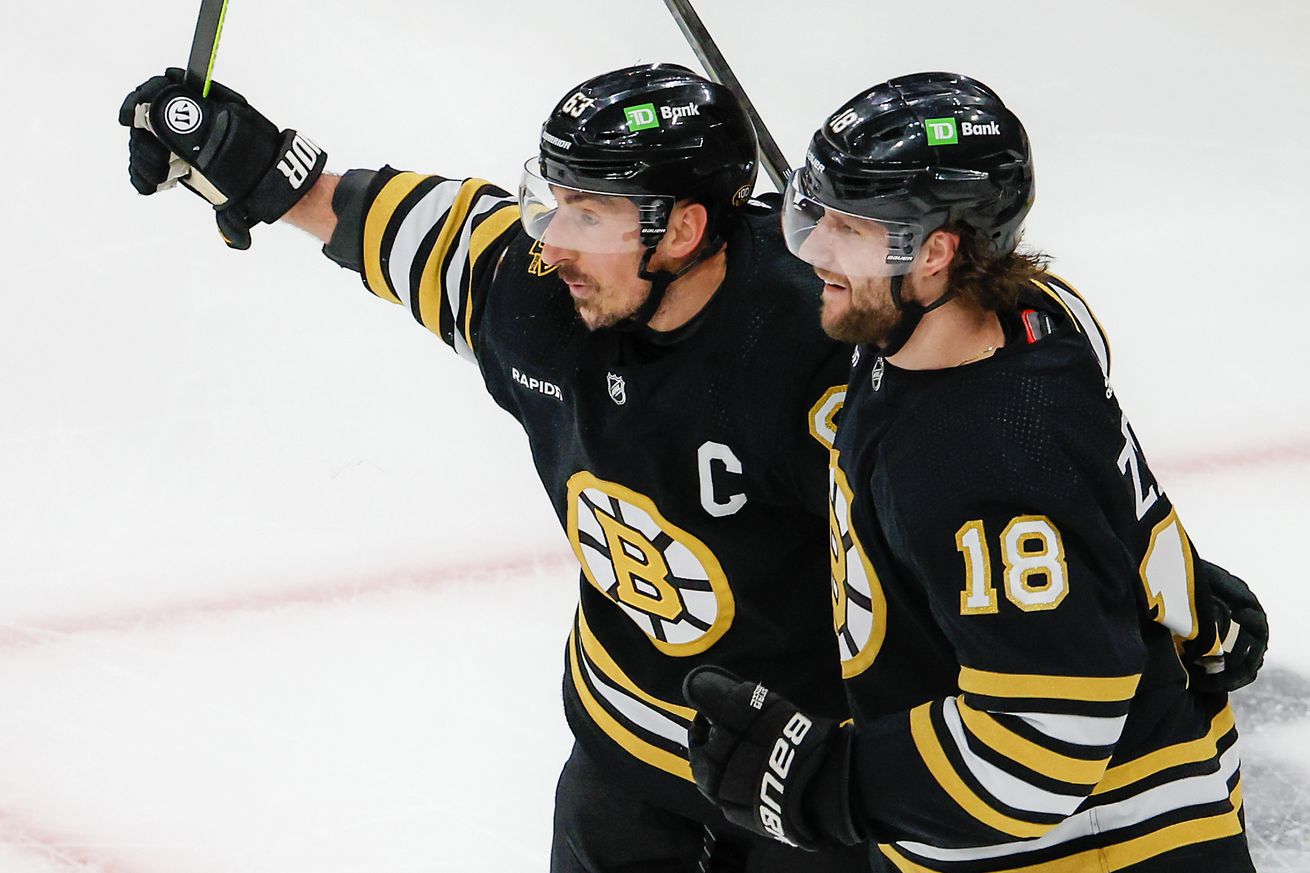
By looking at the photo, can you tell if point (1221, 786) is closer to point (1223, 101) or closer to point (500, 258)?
point (500, 258)

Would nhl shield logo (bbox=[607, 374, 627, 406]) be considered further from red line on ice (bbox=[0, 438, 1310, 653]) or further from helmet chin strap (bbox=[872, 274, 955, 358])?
red line on ice (bbox=[0, 438, 1310, 653])

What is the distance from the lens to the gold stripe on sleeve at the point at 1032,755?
1.54m

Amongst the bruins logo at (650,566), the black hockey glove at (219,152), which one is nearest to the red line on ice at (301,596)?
the black hockey glove at (219,152)

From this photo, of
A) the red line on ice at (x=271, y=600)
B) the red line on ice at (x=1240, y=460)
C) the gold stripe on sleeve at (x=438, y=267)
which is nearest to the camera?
the gold stripe on sleeve at (x=438, y=267)

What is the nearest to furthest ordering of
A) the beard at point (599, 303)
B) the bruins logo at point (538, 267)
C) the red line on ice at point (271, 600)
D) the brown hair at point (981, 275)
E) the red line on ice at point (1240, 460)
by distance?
the brown hair at point (981, 275) < the beard at point (599, 303) < the bruins logo at point (538, 267) < the red line on ice at point (271, 600) < the red line on ice at point (1240, 460)

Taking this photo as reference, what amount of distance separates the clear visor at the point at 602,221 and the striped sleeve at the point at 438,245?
269 millimetres

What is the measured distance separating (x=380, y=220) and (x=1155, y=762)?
4.10ft

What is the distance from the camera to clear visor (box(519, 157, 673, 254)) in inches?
75.0

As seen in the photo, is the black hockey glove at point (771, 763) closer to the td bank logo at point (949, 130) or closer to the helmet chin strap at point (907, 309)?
the helmet chin strap at point (907, 309)

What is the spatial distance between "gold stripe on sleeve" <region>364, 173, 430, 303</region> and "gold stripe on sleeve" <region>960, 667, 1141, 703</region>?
111cm

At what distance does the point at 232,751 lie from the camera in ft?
9.90

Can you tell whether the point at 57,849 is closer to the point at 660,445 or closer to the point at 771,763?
the point at 660,445

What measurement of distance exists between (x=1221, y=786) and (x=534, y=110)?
3142 millimetres

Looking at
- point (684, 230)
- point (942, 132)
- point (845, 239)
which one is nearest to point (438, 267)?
point (684, 230)
